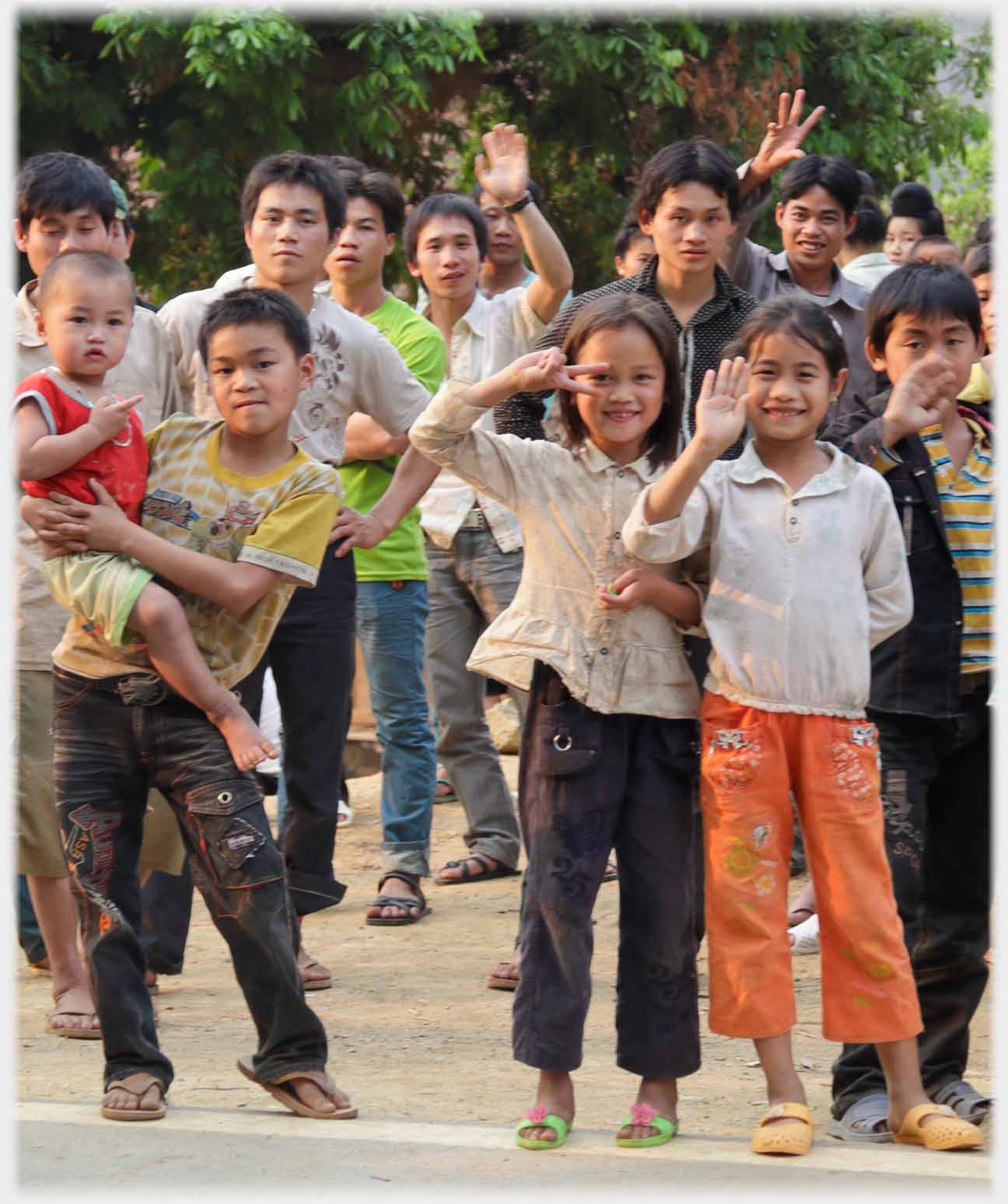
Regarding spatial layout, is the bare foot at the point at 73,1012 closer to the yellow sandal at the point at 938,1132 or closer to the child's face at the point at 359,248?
the yellow sandal at the point at 938,1132

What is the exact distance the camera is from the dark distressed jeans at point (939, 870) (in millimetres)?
3650

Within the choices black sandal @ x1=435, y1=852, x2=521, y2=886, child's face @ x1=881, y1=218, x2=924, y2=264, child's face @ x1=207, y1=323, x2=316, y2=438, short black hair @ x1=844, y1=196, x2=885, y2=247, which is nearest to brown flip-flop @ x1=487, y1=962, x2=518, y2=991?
black sandal @ x1=435, y1=852, x2=521, y2=886

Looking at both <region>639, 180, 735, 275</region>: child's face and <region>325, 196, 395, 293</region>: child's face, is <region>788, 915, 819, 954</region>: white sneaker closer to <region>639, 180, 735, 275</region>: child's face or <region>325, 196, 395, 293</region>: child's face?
<region>639, 180, 735, 275</region>: child's face

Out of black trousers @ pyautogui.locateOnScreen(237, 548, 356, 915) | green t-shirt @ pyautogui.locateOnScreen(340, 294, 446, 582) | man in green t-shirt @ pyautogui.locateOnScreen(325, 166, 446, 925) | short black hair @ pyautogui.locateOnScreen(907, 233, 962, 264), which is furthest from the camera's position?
short black hair @ pyautogui.locateOnScreen(907, 233, 962, 264)

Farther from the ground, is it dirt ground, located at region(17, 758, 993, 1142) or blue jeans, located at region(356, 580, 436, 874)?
blue jeans, located at region(356, 580, 436, 874)

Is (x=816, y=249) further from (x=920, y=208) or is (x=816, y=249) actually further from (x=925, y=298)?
(x=920, y=208)

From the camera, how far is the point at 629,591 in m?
3.45

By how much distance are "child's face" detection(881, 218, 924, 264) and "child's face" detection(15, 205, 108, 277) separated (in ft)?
14.3

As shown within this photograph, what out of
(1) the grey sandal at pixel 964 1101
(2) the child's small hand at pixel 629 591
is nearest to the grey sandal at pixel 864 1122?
(1) the grey sandal at pixel 964 1101

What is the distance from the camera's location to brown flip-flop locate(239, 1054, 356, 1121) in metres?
3.55

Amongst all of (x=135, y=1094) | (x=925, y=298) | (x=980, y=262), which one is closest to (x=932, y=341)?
(x=925, y=298)

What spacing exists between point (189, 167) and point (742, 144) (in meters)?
4.18

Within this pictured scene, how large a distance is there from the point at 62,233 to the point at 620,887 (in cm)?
228

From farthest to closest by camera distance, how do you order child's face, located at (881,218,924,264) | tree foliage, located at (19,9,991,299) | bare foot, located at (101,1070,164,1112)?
tree foliage, located at (19,9,991,299)
child's face, located at (881,218,924,264)
bare foot, located at (101,1070,164,1112)
